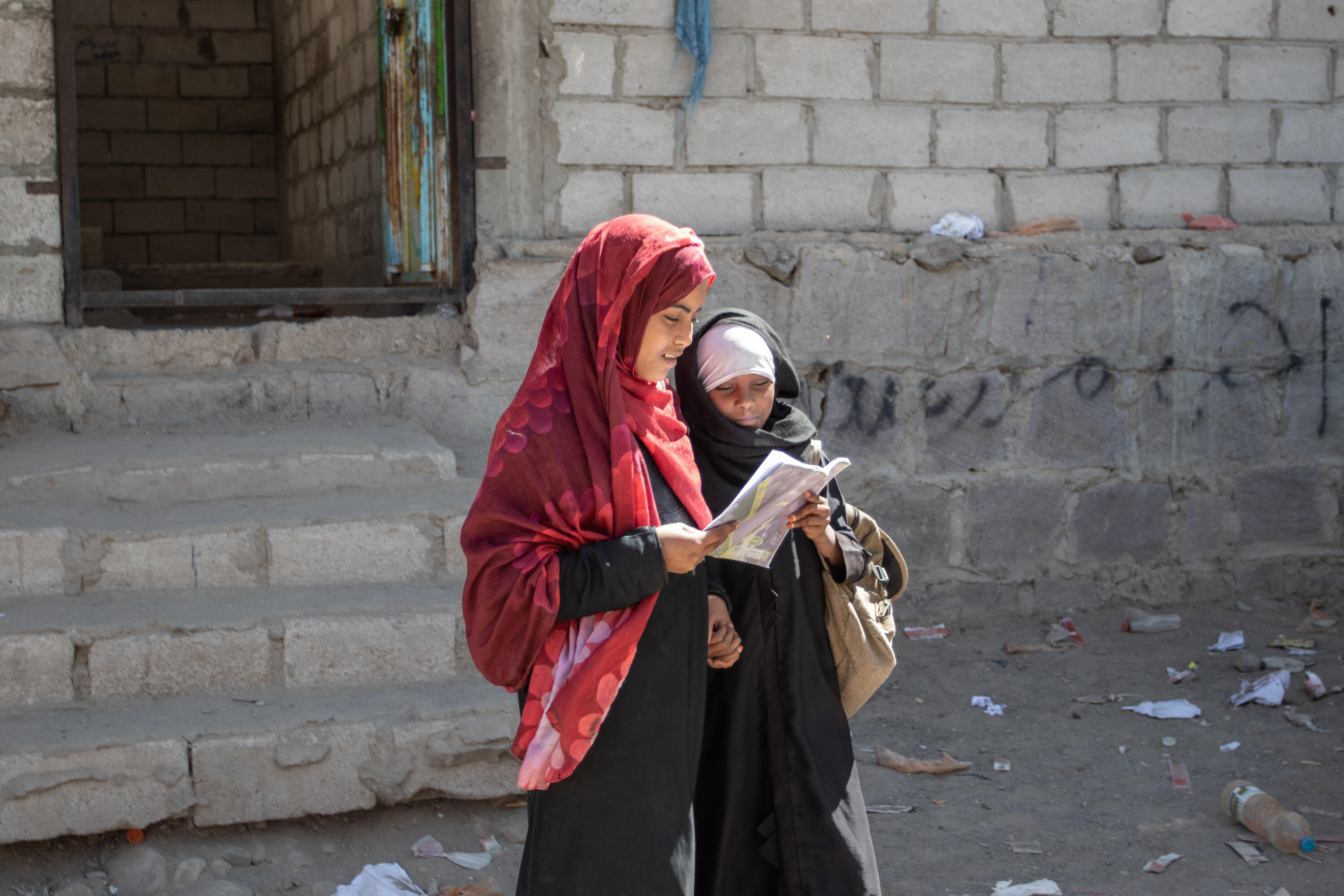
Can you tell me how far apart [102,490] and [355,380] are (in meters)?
1.08

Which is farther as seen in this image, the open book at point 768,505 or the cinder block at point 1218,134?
the cinder block at point 1218,134

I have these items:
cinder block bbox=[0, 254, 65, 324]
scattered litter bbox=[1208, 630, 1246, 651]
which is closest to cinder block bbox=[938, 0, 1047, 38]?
scattered litter bbox=[1208, 630, 1246, 651]

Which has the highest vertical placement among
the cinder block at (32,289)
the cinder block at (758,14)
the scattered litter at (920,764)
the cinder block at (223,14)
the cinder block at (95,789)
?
the cinder block at (223,14)

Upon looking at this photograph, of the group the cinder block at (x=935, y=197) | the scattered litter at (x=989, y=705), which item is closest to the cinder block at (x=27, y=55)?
the cinder block at (x=935, y=197)

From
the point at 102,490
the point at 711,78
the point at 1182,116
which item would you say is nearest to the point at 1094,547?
the point at 1182,116

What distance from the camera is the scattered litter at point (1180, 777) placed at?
12.0ft

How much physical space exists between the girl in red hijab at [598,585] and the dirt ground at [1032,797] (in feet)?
1.68

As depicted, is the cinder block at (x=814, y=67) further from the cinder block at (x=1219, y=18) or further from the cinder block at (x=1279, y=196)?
the cinder block at (x=1279, y=196)

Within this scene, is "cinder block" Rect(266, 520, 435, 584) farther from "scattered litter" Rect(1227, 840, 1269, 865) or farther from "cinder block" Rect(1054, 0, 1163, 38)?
"cinder block" Rect(1054, 0, 1163, 38)

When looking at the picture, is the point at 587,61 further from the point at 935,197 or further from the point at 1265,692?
the point at 1265,692

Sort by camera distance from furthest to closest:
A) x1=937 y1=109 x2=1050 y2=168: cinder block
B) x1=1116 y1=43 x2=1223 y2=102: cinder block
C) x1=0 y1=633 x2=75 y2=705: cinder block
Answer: x1=1116 y1=43 x2=1223 y2=102: cinder block
x1=937 y1=109 x2=1050 y2=168: cinder block
x1=0 y1=633 x2=75 y2=705: cinder block

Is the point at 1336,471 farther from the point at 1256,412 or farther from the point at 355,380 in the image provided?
the point at 355,380

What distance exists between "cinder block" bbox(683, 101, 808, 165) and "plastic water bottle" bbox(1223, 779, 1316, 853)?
2.94m

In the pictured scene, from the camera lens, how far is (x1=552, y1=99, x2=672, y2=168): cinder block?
15.1ft
